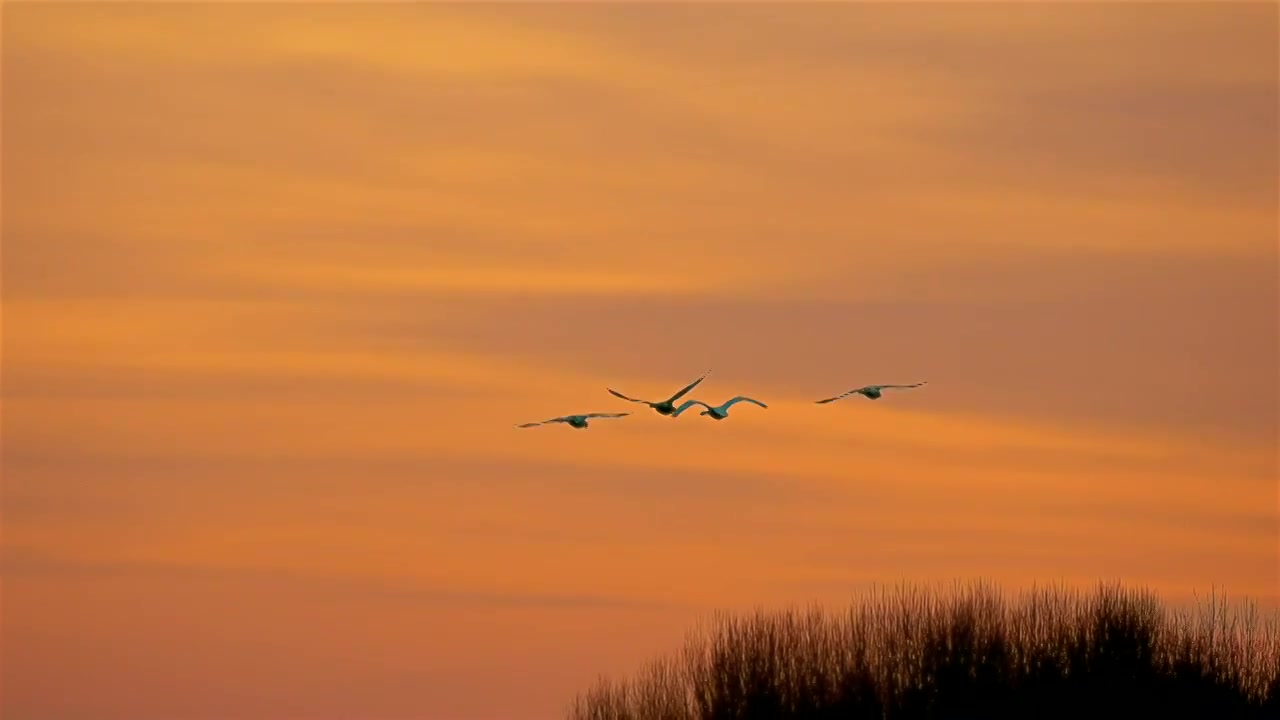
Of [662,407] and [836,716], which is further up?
[662,407]

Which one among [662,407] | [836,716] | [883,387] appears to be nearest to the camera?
[662,407]

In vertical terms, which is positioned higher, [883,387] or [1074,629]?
[883,387]

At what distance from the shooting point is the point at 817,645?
6556 cm

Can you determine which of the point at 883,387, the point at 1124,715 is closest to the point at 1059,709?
the point at 1124,715

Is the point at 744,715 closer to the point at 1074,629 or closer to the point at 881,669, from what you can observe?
the point at 881,669

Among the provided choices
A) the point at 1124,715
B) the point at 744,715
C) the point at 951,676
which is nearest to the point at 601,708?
the point at 744,715

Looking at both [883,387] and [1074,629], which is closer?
[883,387]

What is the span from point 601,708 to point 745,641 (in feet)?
14.4

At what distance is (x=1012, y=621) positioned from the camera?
214 feet

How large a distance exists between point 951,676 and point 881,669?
1.90m

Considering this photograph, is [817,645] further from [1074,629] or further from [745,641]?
[1074,629]

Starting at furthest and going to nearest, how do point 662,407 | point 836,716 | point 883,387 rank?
1. point 836,716
2. point 883,387
3. point 662,407

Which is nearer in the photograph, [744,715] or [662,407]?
[662,407]

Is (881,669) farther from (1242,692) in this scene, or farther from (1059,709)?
(1242,692)
